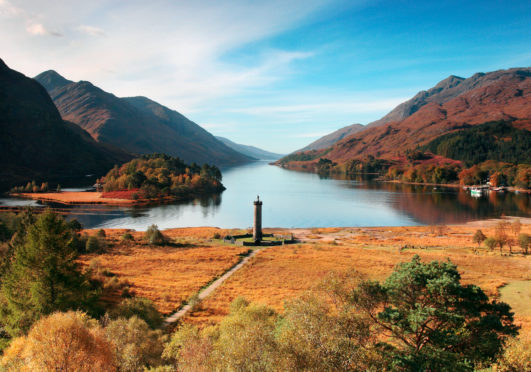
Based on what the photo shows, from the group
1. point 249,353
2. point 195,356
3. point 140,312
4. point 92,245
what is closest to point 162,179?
point 92,245

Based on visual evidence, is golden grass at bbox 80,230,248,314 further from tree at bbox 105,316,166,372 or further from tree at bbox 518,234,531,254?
tree at bbox 518,234,531,254

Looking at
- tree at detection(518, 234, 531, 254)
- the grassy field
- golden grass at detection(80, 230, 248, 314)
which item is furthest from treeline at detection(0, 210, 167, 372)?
tree at detection(518, 234, 531, 254)

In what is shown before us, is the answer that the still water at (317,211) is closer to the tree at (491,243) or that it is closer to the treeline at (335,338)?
the tree at (491,243)

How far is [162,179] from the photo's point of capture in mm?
147125

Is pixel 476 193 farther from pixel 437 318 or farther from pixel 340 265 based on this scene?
pixel 437 318

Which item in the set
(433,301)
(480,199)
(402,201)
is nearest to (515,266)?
(433,301)

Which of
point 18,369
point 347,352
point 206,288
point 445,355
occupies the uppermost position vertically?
point 347,352

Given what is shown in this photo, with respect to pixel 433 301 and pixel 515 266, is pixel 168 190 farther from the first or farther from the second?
pixel 433 301

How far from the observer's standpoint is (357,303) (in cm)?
1814

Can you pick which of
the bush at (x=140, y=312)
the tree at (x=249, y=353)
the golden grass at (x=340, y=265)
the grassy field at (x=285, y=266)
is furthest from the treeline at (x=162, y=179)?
the tree at (x=249, y=353)

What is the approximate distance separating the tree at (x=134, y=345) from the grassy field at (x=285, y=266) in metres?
5.35

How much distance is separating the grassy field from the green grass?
9 cm

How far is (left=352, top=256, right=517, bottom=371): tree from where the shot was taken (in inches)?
615

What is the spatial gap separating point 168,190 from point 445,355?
13431 centimetres
